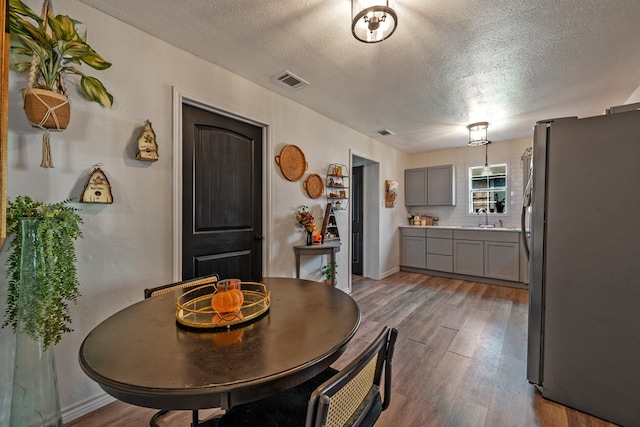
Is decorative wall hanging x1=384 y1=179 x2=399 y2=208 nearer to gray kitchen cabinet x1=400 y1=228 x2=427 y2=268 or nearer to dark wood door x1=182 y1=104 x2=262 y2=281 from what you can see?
gray kitchen cabinet x1=400 y1=228 x2=427 y2=268

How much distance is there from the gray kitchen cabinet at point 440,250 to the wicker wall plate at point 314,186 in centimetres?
271

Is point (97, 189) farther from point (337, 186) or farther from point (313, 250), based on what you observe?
point (337, 186)

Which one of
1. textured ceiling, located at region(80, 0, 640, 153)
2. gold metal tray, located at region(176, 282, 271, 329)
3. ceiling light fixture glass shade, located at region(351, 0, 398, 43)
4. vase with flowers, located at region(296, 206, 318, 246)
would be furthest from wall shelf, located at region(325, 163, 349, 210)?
gold metal tray, located at region(176, 282, 271, 329)

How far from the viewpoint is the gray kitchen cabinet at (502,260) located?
4047 millimetres

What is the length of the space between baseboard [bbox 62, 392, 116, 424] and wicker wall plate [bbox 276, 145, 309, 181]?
2223mm

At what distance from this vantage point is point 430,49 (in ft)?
6.53

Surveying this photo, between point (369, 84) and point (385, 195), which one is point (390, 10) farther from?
point (385, 195)

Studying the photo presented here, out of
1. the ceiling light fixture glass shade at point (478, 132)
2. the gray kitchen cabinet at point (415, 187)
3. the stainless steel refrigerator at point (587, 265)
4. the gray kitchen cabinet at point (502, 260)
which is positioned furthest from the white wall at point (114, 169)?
the gray kitchen cabinet at point (502, 260)

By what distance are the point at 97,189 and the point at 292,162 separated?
175 centimetres

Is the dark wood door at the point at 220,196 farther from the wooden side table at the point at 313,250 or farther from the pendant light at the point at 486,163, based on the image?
the pendant light at the point at 486,163

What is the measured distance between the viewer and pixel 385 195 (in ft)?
15.6

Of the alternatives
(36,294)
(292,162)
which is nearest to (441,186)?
(292,162)

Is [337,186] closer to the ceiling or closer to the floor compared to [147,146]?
closer to the floor

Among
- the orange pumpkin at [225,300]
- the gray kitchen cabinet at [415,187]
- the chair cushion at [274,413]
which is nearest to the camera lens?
the chair cushion at [274,413]
